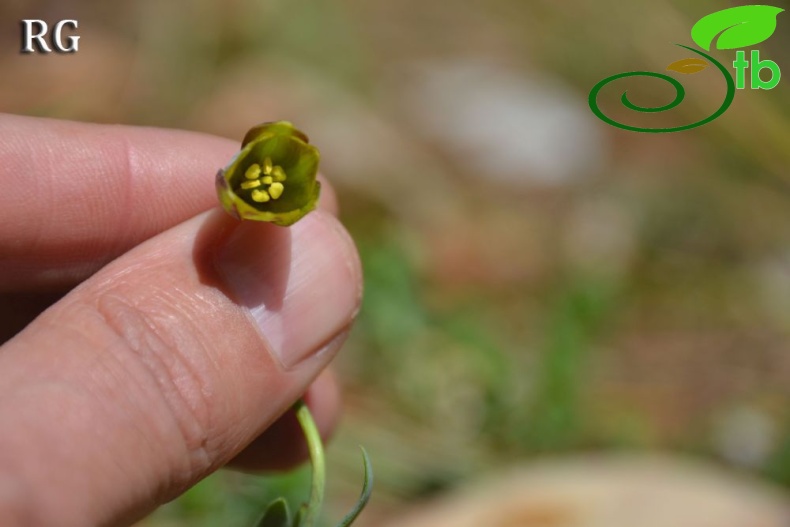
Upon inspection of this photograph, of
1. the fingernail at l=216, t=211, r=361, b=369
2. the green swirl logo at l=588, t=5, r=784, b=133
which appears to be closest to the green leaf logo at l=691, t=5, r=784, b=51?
the green swirl logo at l=588, t=5, r=784, b=133

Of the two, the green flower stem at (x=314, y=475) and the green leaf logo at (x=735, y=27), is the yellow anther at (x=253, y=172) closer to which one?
the green flower stem at (x=314, y=475)

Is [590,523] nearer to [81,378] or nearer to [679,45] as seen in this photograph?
[81,378]

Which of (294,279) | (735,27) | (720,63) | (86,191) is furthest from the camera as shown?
(720,63)

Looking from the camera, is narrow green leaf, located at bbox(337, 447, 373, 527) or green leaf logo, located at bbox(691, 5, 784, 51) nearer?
narrow green leaf, located at bbox(337, 447, 373, 527)

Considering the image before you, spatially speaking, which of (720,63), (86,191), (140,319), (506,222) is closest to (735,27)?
(720,63)

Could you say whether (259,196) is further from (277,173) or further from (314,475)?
(314,475)

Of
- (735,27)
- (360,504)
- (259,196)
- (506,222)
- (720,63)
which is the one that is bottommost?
(506,222)

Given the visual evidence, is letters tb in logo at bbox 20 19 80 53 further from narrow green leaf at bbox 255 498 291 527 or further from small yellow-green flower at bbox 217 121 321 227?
narrow green leaf at bbox 255 498 291 527
